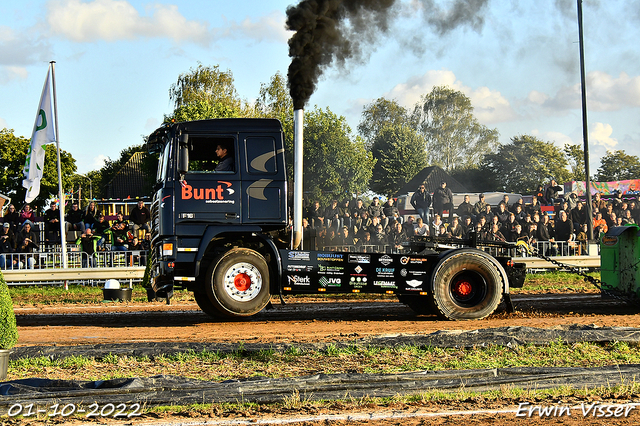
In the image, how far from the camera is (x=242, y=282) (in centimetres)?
970

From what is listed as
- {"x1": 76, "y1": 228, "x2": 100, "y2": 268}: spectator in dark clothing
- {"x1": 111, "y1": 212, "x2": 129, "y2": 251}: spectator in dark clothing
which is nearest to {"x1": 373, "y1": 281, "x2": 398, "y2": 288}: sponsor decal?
{"x1": 111, "y1": 212, "x2": 129, "y2": 251}: spectator in dark clothing

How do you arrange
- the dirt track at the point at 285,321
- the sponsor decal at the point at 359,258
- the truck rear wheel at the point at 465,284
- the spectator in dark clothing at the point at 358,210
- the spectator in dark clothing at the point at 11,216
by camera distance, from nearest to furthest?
the dirt track at the point at 285,321, the sponsor decal at the point at 359,258, the truck rear wheel at the point at 465,284, the spectator in dark clothing at the point at 358,210, the spectator in dark clothing at the point at 11,216

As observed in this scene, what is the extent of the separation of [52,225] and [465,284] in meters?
12.9

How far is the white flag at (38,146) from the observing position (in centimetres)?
1709

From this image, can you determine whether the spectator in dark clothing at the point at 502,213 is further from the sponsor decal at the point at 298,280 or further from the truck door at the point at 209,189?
the truck door at the point at 209,189

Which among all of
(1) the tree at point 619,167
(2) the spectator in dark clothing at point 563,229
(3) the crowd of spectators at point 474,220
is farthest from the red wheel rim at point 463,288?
(1) the tree at point 619,167

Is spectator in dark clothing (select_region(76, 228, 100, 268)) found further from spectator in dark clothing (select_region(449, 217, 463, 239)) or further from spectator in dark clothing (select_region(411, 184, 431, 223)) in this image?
spectator in dark clothing (select_region(449, 217, 463, 239))

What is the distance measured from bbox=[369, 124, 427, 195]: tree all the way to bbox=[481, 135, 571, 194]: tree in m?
9.79

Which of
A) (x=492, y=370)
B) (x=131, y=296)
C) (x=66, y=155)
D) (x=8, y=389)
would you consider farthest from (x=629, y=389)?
(x=66, y=155)

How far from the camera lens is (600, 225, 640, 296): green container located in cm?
1072

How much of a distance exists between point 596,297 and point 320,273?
666cm

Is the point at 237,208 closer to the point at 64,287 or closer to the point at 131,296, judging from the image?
the point at 131,296

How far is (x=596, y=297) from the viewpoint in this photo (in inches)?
509

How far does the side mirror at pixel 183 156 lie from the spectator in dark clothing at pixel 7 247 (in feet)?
30.5
